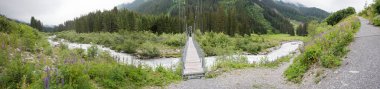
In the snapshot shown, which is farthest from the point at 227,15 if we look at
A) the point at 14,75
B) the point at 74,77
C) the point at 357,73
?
the point at 14,75

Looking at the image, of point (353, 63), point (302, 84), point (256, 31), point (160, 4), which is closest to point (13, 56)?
point (302, 84)

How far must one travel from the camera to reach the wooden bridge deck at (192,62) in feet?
57.8

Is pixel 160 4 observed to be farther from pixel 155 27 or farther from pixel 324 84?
pixel 324 84

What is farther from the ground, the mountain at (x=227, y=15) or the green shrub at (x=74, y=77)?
the mountain at (x=227, y=15)

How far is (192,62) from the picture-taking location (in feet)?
62.0

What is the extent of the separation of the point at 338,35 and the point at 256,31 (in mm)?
104669

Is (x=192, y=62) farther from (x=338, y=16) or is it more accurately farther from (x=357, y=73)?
(x=338, y=16)

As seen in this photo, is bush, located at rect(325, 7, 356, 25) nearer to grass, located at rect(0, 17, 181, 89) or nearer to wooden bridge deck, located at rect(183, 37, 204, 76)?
wooden bridge deck, located at rect(183, 37, 204, 76)

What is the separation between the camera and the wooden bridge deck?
17.6 meters

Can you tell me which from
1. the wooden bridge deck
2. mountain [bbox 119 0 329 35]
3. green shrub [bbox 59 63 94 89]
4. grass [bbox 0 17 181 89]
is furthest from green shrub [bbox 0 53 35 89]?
mountain [bbox 119 0 329 35]

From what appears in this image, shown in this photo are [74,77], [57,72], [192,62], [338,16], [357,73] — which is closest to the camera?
[57,72]

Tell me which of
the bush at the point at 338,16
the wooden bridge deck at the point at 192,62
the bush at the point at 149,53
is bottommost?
the bush at the point at 149,53

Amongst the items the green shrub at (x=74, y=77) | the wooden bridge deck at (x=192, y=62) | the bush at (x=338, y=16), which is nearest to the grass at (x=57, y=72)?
the green shrub at (x=74, y=77)

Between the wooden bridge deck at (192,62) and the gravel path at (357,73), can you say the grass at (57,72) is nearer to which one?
the wooden bridge deck at (192,62)
